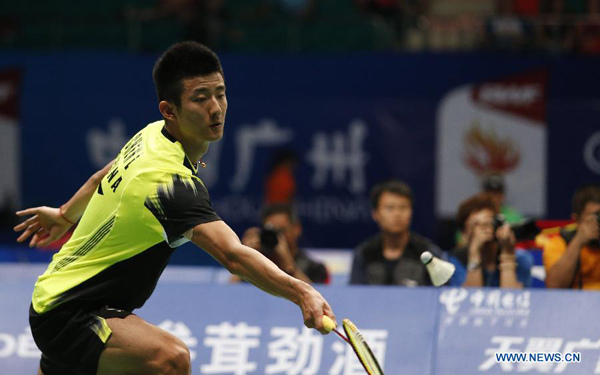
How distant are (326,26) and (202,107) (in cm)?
785

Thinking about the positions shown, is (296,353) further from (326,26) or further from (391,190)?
(326,26)

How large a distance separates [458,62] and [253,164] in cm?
244

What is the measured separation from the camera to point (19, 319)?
5637 mm

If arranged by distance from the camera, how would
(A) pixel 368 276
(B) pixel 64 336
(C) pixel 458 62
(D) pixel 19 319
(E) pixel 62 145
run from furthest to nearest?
(E) pixel 62 145 → (C) pixel 458 62 → (A) pixel 368 276 → (D) pixel 19 319 → (B) pixel 64 336

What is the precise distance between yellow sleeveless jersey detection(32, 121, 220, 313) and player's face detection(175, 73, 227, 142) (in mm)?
101

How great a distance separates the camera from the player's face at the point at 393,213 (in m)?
6.51

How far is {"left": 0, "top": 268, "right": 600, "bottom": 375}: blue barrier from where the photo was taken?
16.9 ft

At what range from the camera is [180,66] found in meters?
3.85

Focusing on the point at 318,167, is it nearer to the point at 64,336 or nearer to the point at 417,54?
the point at 417,54

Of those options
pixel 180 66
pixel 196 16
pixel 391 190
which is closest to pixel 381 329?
pixel 391 190

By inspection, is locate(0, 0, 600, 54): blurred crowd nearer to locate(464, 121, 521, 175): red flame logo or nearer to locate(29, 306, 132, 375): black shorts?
locate(464, 121, 521, 175): red flame logo

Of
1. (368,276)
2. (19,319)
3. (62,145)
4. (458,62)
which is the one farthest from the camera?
(62,145)

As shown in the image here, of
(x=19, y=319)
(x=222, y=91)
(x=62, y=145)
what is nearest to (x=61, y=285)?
(x=222, y=91)

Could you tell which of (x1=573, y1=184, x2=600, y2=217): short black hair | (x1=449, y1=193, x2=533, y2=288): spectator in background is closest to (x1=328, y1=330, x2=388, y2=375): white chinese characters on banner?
(x1=449, y1=193, x2=533, y2=288): spectator in background
